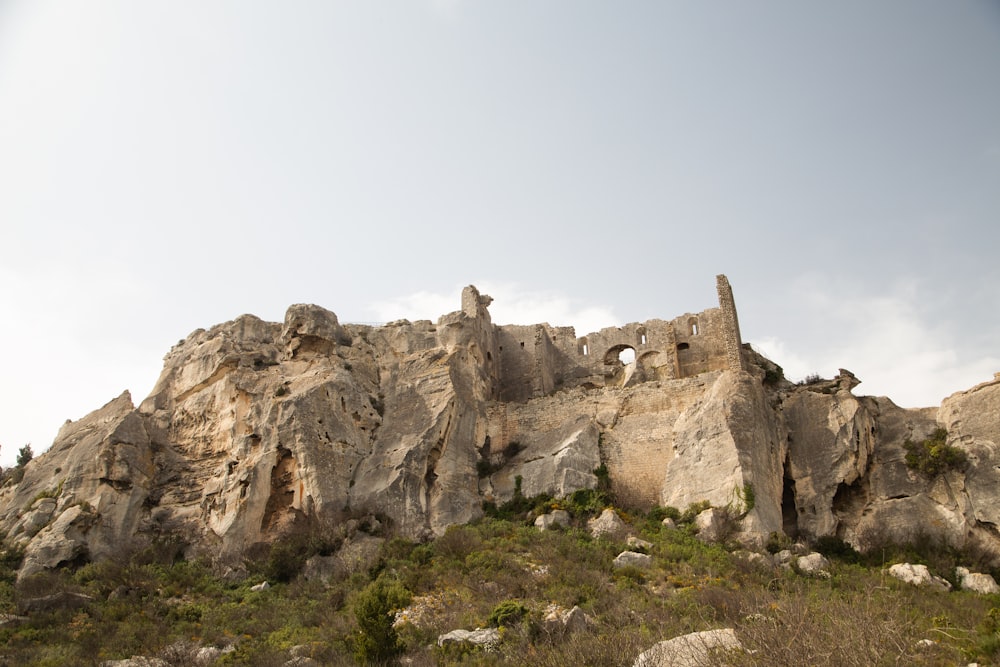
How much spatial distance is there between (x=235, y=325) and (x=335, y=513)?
11.2 m

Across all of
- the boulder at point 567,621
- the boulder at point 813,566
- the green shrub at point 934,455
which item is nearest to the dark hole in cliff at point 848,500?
the green shrub at point 934,455

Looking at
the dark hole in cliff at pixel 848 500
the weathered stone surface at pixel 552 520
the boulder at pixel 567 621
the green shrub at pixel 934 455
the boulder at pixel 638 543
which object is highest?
the green shrub at pixel 934 455

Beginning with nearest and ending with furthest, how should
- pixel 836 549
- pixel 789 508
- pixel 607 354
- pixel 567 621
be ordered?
pixel 567 621 → pixel 836 549 → pixel 789 508 → pixel 607 354

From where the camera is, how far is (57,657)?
1894 centimetres

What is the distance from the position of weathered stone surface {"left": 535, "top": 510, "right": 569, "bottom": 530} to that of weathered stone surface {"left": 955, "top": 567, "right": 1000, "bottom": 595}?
11245mm

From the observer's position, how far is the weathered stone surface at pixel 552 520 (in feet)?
87.1

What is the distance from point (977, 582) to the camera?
23594 mm

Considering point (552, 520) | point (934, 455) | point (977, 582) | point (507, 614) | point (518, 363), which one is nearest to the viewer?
point (507, 614)

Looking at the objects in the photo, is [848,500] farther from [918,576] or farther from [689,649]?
[689,649]

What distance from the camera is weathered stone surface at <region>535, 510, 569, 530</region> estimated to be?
2655 cm

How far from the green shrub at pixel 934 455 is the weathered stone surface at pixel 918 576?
4884 mm

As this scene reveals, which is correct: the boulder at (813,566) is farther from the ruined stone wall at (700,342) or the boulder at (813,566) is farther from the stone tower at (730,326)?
the ruined stone wall at (700,342)

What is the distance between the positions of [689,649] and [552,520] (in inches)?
513

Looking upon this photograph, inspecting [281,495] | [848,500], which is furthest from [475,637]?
[848,500]
